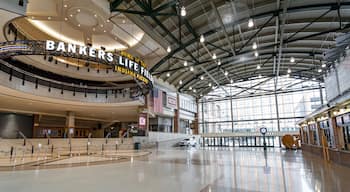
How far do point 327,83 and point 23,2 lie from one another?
2076cm

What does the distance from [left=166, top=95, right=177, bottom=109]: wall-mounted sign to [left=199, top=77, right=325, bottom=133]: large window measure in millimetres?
8565

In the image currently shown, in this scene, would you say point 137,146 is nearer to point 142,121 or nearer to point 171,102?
point 142,121

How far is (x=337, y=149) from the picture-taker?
975 cm

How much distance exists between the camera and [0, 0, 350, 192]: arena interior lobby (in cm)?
671

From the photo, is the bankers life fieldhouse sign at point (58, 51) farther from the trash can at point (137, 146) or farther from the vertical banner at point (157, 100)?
the vertical banner at point (157, 100)

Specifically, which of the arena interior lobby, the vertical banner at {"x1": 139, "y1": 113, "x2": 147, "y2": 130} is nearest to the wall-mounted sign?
the arena interior lobby

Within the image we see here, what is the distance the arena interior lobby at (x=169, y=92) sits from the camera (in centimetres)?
671

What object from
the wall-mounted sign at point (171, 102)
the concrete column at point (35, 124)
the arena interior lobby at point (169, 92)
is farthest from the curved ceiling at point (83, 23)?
the concrete column at point (35, 124)

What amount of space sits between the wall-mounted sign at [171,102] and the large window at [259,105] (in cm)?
856

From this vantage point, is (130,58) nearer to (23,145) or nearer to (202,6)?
(202,6)

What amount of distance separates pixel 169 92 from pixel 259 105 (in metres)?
14.9

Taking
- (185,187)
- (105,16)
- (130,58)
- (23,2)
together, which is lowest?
(185,187)

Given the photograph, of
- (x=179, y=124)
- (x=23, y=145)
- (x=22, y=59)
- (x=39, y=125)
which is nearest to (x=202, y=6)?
(x=22, y=59)

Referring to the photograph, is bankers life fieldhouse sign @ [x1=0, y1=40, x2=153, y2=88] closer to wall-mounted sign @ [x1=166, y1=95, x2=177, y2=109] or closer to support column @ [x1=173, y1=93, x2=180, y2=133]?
wall-mounted sign @ [x1=166, y1=95, x2=177, y2=109]
